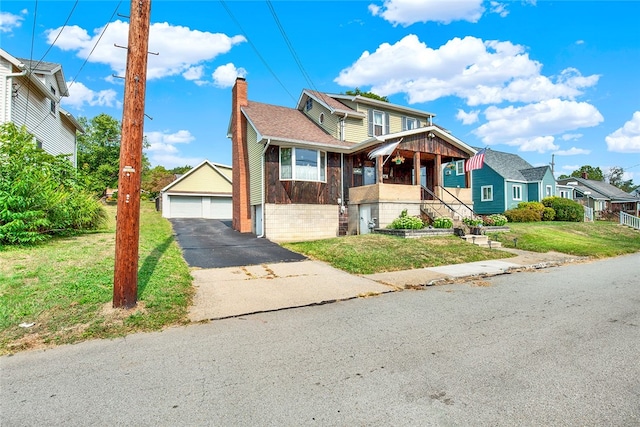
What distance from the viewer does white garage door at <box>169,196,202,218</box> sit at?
97.2 feet

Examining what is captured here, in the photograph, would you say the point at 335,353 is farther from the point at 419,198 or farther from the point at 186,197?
the point at 186,197

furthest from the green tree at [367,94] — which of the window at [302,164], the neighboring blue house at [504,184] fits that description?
the window at [302,164]

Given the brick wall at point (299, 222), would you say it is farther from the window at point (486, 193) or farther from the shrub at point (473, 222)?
the window at point (486, 193)

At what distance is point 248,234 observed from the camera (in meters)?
17.4

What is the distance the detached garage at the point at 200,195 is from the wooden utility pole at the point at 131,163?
25837 mm

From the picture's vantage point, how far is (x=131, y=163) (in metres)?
5.11

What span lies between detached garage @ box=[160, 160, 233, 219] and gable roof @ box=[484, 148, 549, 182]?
24.5m

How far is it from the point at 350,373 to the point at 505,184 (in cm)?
3154

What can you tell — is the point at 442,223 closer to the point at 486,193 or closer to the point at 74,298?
the point at 74,298

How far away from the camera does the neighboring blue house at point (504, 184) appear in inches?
1197

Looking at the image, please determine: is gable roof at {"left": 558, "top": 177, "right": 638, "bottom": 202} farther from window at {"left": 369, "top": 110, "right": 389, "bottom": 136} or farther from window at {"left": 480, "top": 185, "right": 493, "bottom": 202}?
window at {"left": 369, "top": 110, "right": 389, "bottom": 136}

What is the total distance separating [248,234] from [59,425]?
14.9m

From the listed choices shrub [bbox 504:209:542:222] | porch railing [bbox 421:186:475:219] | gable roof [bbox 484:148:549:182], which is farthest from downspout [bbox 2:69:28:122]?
gable roof [bbox 484:148:549:182]

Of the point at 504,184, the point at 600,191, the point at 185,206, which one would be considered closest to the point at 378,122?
the point at 504,184
